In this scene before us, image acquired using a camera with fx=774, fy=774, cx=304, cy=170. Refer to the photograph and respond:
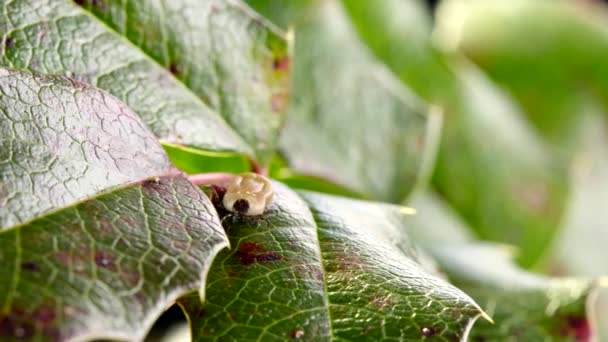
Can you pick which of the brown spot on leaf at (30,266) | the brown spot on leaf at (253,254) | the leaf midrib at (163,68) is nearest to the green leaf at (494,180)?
the leaf midrib at (163,68)

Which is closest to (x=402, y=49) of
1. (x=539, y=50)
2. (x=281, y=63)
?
(x=539, y=50)

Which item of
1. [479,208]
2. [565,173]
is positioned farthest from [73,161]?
[565,173]

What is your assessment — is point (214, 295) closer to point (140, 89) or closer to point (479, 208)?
point (140, 89)

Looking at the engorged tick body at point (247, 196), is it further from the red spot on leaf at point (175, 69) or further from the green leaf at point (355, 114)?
the green leaf at point (355, 114)

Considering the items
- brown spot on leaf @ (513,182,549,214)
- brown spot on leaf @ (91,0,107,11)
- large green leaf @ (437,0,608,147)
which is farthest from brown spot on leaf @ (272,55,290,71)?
large green leaf @ (437,0,608,147)

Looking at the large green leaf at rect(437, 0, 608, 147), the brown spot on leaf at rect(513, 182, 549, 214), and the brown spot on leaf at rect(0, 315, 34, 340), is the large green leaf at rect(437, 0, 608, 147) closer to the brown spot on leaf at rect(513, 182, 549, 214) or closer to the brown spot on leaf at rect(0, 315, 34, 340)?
the brown spot on leaf at rect(513, 182, 549, 214)

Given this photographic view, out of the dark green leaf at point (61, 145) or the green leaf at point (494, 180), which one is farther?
the green leaf at point (494, 180)
